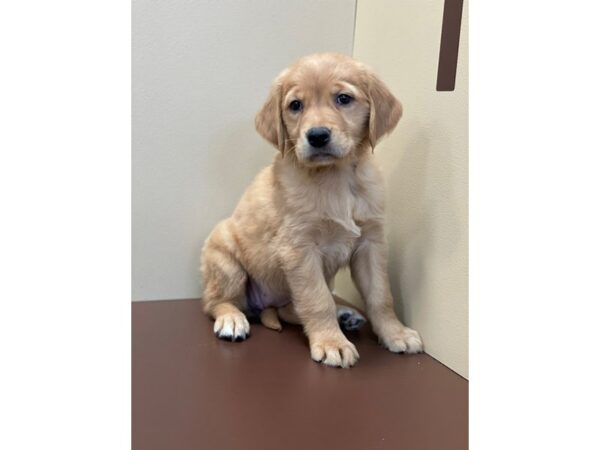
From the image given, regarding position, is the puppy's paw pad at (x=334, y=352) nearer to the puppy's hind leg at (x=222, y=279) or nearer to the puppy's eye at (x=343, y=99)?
the puppy's hind leg at (x=222, y=279)

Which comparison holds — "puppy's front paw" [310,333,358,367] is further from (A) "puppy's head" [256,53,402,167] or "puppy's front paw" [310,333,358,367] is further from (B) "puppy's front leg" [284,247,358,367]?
(A) "puppy's head" [256,53,402,167]

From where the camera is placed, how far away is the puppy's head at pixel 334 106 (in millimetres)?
2092

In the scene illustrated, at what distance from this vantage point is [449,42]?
1487mm

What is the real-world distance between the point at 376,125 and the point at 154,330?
1333mm

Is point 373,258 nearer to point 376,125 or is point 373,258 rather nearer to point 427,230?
point 427,230

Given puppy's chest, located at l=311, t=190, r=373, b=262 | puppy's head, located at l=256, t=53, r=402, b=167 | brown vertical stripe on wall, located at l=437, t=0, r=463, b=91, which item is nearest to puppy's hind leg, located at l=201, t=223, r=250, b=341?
puppy's chest, located at l=311, t=190, r=373, b=262

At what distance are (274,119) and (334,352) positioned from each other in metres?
1.01

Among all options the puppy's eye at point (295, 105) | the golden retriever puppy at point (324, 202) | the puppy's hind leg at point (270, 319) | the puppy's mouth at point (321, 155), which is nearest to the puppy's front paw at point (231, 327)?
the golden retriever puppy at point (324, 202)

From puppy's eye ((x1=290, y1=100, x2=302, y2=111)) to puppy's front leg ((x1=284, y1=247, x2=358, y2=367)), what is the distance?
593mm

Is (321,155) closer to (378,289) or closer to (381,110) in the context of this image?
(381,110)

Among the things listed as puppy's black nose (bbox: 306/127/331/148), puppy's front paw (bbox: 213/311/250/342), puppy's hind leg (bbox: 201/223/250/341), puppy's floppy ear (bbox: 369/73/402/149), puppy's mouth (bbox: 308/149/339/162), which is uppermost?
puppy's floppy ear (bbox: 369/73/402/149)

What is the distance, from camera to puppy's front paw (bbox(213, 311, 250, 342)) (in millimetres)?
2350

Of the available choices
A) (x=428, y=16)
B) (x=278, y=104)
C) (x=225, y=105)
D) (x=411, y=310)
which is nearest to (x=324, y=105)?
(x=278, y=104)

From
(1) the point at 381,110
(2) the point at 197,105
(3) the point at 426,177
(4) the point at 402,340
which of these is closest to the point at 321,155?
(1) the point at 381,110
